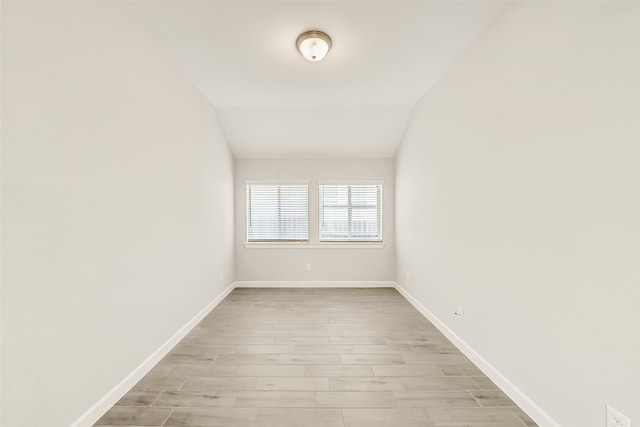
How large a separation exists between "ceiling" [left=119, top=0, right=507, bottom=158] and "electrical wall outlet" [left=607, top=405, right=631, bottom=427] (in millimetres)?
2440

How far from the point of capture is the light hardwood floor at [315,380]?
5.96 feet

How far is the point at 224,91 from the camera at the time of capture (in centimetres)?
354

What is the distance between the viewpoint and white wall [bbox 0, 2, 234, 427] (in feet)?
4.45

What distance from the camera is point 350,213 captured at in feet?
17.5

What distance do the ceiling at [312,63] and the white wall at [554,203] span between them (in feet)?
1.38

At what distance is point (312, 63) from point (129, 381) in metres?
3.06

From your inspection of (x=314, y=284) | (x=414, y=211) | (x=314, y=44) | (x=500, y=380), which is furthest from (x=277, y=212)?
(x=500, y=380)

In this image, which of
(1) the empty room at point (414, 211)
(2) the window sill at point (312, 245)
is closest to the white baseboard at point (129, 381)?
(1) the empty room at point (414, 211)

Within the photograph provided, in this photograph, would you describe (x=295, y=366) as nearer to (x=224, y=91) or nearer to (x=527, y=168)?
(x=527, y=168)

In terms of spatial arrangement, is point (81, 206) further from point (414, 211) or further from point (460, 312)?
point (414, 211)

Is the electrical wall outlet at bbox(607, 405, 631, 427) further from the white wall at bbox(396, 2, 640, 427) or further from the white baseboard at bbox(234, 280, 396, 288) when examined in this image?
the white baseboard at bbox(234, 280, 396, 288)

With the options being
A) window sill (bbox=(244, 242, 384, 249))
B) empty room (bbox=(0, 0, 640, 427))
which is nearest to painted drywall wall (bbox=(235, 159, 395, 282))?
window sill (bbox=(244, 242, 384, 249))

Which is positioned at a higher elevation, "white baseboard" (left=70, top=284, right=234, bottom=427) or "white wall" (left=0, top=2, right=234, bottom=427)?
"white wall" (left=0, top=2, right=234, bottom=427)

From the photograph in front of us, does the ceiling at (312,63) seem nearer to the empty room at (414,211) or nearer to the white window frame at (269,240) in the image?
the empty room at (414,211)
